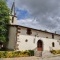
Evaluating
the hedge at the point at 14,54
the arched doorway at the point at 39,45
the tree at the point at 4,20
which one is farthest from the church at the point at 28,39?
the hedge at the point at 14,54

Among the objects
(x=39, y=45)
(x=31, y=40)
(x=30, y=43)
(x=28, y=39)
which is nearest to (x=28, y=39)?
(x=28, y=39)

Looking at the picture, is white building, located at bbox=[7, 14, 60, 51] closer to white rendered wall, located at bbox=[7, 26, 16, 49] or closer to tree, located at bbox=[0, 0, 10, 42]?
white rendered wall, located at bbox=[7, 26, 16, 49]

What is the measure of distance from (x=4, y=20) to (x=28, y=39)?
6.53 metres

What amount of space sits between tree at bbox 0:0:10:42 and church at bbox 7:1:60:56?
1.06 m

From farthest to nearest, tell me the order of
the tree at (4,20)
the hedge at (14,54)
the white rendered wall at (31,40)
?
the white rendered wall at (31,40) < the tree at (4,20) < the hedge at (14,54)

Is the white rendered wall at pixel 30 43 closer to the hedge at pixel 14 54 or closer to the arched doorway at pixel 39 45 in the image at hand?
the arched doorway at pixel 39 45

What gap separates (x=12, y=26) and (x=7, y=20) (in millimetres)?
1822

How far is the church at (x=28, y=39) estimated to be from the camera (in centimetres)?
3386

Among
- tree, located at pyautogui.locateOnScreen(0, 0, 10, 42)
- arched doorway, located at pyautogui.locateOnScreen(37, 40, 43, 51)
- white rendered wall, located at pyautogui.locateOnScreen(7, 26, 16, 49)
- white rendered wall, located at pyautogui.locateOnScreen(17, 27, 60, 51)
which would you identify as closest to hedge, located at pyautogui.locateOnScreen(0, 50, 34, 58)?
white rendered wall, located at pyautogui.locateOnScreen(17, 27, 60, 51)

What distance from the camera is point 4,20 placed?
34625 mm

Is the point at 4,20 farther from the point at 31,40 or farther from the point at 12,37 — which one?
the point at 31,40

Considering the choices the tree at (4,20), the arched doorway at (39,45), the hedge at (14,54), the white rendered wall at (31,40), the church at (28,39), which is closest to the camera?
the hedge at (14,54)

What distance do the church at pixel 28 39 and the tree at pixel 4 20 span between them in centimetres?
106

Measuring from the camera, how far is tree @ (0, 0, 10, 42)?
3347 centimetres
